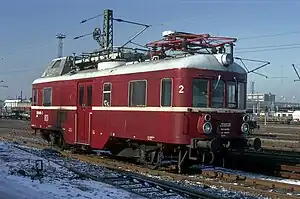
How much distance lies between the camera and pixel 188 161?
14.5m

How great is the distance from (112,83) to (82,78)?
2621mm

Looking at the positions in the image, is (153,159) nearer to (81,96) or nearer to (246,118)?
(246,118)

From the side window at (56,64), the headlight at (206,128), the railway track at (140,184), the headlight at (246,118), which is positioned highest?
the side window at (56,64)

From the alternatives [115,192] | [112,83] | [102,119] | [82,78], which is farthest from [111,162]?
[115,192]

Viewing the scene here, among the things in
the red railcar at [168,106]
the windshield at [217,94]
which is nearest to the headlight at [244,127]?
the red railcar at [168,106]

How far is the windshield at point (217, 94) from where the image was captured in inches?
541

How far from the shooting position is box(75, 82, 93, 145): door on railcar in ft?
58.5

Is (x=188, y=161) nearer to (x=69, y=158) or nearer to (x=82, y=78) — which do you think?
(x=69, y=158)

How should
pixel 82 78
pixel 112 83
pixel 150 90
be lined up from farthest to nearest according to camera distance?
1. pixel 82 78
2. pixel 112 83
3. pixel 150 90

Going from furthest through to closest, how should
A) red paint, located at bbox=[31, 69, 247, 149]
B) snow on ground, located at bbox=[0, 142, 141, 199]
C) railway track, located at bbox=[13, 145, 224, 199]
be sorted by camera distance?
1. red paint, located at bbox=[31, 69, 247, 149]
2. railway track, located at bbox=[13, 145, 224, 199]
3. snow on ground, located at bbox=[0, 142, 141, 199]

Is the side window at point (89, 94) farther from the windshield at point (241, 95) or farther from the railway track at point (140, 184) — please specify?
the windshield at point (241, 95)

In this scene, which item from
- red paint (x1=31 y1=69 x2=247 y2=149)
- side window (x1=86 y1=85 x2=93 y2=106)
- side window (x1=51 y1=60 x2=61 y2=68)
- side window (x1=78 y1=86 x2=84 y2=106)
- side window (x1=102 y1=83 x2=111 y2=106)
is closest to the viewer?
red paint (x1=31 y1=69 x2=247 y2=149)

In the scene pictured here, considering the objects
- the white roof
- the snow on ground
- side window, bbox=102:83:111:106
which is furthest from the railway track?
the white roof

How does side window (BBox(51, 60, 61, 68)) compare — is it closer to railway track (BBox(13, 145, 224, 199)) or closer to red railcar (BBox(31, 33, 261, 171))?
red railcar (BBox(31, 33, 261, 171))
